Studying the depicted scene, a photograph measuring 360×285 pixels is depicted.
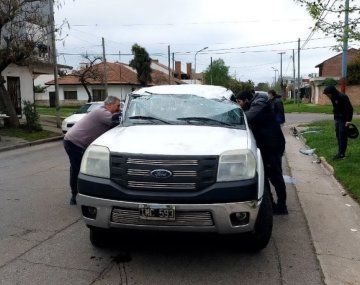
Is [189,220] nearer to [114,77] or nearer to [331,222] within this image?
[331,222]

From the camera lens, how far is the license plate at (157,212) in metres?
4.15

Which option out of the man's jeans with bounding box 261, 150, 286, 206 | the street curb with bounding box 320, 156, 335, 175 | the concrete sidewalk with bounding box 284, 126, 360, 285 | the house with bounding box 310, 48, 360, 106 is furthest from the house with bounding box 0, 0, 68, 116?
the house with bounding box 310, 48, 360, 106

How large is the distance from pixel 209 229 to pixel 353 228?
2.56 metres

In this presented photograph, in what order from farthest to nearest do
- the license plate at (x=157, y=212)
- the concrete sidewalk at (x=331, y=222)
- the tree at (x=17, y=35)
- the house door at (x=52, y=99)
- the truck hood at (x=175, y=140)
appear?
the house door at (x=52, y=99) → the tree at (x=17, y=35) → the concrete sidewalk at (x=331, y=222) → the truck hood at (x=175, y=140) → the license plate at (x=157, y=212)

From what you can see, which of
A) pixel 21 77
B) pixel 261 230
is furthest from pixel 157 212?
pixel 21 77

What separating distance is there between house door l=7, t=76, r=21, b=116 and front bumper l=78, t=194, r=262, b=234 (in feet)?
70.1

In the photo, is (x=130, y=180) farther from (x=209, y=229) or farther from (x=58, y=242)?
(x=58, y=242)

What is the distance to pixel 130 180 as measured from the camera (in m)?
4.28

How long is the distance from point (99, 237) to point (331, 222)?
3.10 metres

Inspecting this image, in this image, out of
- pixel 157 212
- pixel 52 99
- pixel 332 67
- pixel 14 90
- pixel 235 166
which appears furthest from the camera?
pixel 332 67

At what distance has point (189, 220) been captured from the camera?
165 inches

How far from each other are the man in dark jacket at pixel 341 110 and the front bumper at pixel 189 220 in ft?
20.3

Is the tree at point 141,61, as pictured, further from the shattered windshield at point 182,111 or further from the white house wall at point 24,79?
the shattered windshield at point 182,111

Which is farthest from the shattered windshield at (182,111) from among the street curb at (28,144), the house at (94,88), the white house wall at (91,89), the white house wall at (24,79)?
the white house wall at (91,89)
